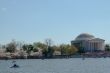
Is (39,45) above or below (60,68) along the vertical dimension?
above

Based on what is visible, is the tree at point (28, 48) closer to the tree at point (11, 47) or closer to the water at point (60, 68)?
the tree at point (11, 47)

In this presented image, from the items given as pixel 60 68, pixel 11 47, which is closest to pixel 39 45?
pixel 11 47

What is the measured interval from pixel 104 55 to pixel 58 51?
70.1ft

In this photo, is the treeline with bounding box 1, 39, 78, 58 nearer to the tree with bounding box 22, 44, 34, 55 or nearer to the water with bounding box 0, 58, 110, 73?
the tree with bounding box 22, 44, 34, 55

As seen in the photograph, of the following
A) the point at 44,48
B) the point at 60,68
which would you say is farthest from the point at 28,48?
the point at 60,68

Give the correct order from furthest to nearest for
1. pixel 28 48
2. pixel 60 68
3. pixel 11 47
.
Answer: pixel 11 47 < pixel 28 48 < pixel 60 68

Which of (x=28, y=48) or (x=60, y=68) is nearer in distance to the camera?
(x=60, y=68)

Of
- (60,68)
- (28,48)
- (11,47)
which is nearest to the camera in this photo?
(60,68)

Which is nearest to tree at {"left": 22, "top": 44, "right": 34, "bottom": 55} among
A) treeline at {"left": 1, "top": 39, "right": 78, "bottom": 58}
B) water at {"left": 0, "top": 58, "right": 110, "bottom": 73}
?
treeline at {"left": 1, "top": 39, "right": 78, "bottom": 58}

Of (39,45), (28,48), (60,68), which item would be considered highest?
(39,45)

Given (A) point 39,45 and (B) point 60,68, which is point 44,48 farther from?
(B) point 60,68

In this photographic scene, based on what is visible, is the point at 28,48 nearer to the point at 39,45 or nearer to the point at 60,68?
the point at 39,45

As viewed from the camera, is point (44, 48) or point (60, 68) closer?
point (60, 68)

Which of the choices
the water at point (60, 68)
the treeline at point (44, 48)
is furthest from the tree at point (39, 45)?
the water at point (60, 68)
